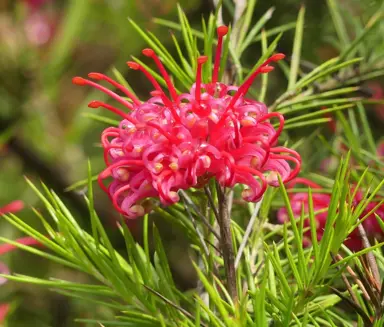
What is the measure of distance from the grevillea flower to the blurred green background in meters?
0.49

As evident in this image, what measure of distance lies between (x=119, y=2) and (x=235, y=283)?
3.31 feet

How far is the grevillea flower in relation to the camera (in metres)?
0.49

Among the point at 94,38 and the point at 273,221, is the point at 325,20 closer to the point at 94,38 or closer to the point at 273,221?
the point at 273,221

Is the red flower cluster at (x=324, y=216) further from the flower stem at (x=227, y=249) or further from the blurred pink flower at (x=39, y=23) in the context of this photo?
the blurred pink flower at (x=39, y=23)

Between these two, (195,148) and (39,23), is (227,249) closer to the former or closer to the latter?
(195,148)

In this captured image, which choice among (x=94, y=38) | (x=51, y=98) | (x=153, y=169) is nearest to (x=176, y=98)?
(x=153, y=169)

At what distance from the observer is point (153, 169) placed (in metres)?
0.49

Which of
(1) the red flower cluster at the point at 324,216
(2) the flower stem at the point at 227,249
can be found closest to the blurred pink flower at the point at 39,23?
(1) the red flower cluster at the point at 324,216

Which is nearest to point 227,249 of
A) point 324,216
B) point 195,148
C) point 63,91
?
point 195,148

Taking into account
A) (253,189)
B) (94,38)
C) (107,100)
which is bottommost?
(107,100)

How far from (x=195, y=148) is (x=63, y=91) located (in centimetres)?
112

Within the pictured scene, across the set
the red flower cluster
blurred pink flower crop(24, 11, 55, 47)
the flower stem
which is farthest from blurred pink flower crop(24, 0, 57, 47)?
the flower stem

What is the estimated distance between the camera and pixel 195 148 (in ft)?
1.61

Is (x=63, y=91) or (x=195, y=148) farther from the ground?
(x=195, y=148)
